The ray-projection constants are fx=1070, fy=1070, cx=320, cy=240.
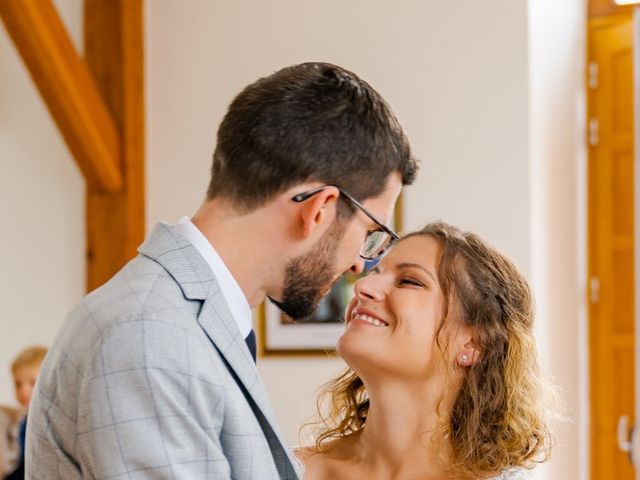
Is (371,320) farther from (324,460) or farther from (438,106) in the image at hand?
(438,106)

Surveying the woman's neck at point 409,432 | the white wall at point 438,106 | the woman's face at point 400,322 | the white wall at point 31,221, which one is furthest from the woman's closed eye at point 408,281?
the white wall at point 31,221

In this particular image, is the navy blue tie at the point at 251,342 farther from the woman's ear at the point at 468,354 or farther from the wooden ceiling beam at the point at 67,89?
the wooden ceiling beam at the point at 67,89

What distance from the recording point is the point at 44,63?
439 centimetres

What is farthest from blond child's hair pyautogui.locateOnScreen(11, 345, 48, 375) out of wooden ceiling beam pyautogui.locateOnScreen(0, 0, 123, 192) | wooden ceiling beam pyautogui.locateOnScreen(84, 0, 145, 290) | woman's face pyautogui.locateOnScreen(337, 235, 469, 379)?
woman's face pyautogui.locateOnScreen(337, 235, 469, 379)

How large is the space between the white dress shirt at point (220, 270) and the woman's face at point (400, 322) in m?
0.75

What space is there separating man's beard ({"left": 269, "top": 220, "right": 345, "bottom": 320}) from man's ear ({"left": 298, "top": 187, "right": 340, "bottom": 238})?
0.04 m

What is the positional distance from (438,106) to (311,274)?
8.37 ft

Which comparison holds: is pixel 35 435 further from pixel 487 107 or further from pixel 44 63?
pixel 44 63

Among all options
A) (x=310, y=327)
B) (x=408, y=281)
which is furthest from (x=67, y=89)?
(x=408, y=281)

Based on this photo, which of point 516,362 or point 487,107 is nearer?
point 516,362

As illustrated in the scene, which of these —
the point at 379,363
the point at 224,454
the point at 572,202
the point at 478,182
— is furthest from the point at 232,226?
the point at 572,202

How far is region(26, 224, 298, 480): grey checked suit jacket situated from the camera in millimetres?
1399

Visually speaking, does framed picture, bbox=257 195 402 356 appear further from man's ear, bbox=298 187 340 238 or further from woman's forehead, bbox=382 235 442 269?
man's ear, bbox=298 187 340 238

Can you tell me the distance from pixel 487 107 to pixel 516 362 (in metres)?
1.75
